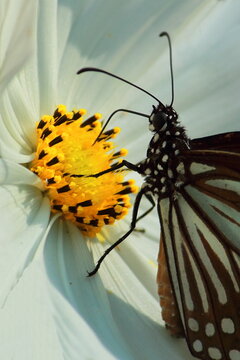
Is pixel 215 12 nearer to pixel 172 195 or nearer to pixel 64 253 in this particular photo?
pixel 172 195

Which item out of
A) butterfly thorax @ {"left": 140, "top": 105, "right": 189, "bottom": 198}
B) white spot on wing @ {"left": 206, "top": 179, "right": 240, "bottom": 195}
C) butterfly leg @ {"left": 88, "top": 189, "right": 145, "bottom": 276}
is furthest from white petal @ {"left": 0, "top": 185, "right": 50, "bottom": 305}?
white spot on wing @ {"left": 206, "top": 179, "right": 240, "bottom": 195}

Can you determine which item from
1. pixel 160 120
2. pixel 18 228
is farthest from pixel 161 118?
pixel 18 228

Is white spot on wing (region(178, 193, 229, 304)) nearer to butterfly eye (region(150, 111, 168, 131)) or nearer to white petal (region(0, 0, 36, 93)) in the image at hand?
butterfly eye (region(150, 111, 168, 131))

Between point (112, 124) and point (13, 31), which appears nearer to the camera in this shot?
point (13, 31)

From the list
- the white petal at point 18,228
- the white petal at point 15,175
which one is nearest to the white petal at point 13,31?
the white petal at point 15,175

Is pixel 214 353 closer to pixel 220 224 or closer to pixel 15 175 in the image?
pixel 220 224

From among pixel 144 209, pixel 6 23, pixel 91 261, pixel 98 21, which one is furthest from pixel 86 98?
pixel 6 23

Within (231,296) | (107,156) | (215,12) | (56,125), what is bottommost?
(231,296)
